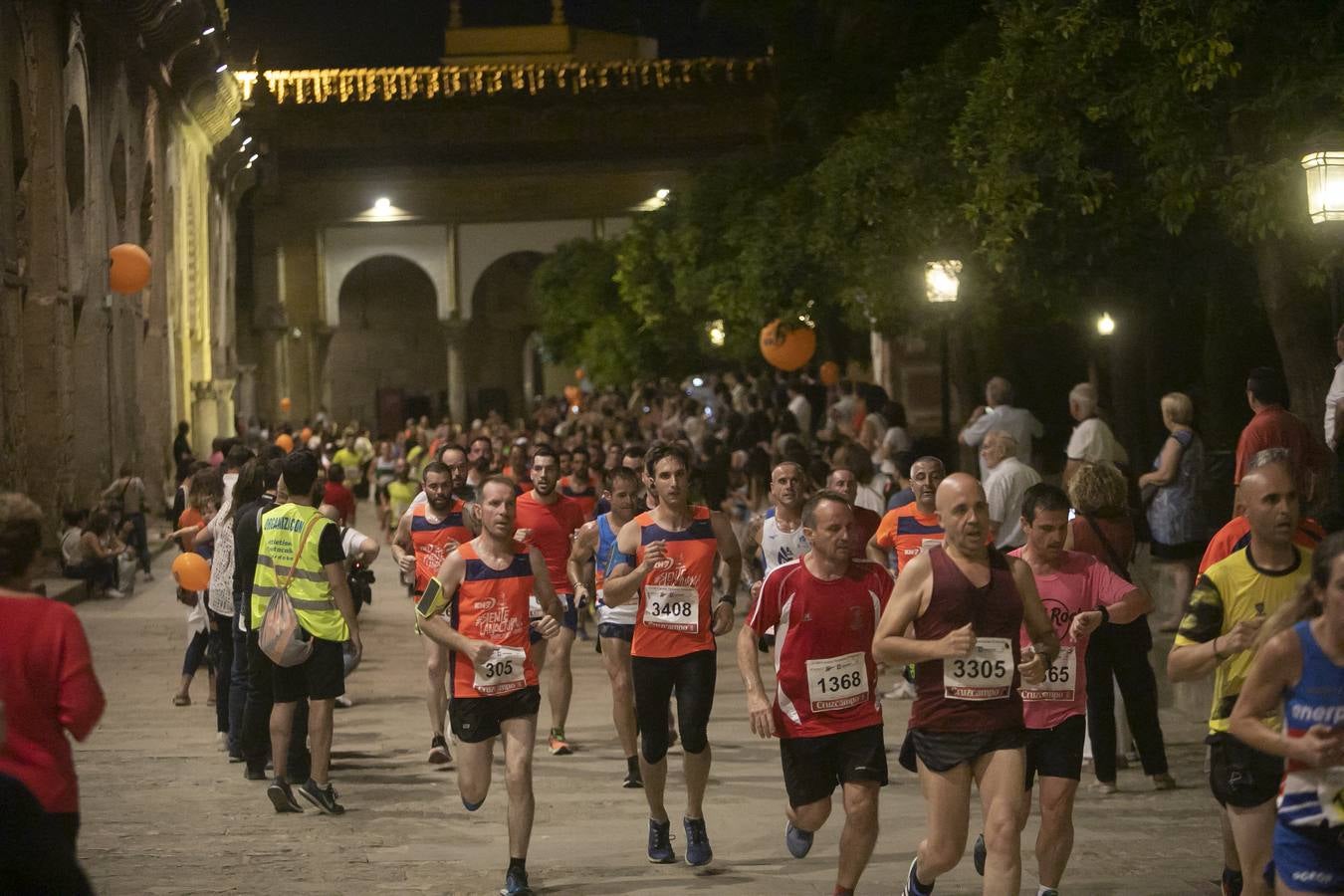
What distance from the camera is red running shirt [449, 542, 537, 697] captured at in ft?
27.8

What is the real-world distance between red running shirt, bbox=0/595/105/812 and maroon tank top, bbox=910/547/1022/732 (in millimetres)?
2820

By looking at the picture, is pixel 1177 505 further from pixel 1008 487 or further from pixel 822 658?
pixel 822 658

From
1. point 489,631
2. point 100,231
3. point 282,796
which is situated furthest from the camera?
point 100,231

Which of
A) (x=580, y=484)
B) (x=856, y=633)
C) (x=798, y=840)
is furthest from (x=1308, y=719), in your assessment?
(x=580, y=484)

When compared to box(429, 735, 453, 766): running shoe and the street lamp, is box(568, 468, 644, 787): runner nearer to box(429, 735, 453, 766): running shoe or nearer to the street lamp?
box(429, 735, 453, 766): running shoe

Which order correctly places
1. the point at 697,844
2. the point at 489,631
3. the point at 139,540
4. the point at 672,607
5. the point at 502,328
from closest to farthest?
the point at 489,631, the point at 697,844, the point at 672,607, the point at 139,540, the point at 502,328

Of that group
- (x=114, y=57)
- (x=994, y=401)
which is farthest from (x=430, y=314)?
(x=994, y=401)

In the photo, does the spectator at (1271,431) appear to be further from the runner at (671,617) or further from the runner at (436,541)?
the runner at (436,541)

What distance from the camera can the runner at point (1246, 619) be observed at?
6254 mm

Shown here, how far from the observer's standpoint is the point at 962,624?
6816 millimetres

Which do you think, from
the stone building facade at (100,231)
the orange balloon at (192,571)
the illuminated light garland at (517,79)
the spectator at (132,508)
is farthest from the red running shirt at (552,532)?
the illuminated light garland at (517,79)

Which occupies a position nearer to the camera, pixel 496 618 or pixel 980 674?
pixel 980 674

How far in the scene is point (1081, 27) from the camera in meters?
13.3

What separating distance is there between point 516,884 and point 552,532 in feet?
13.9
